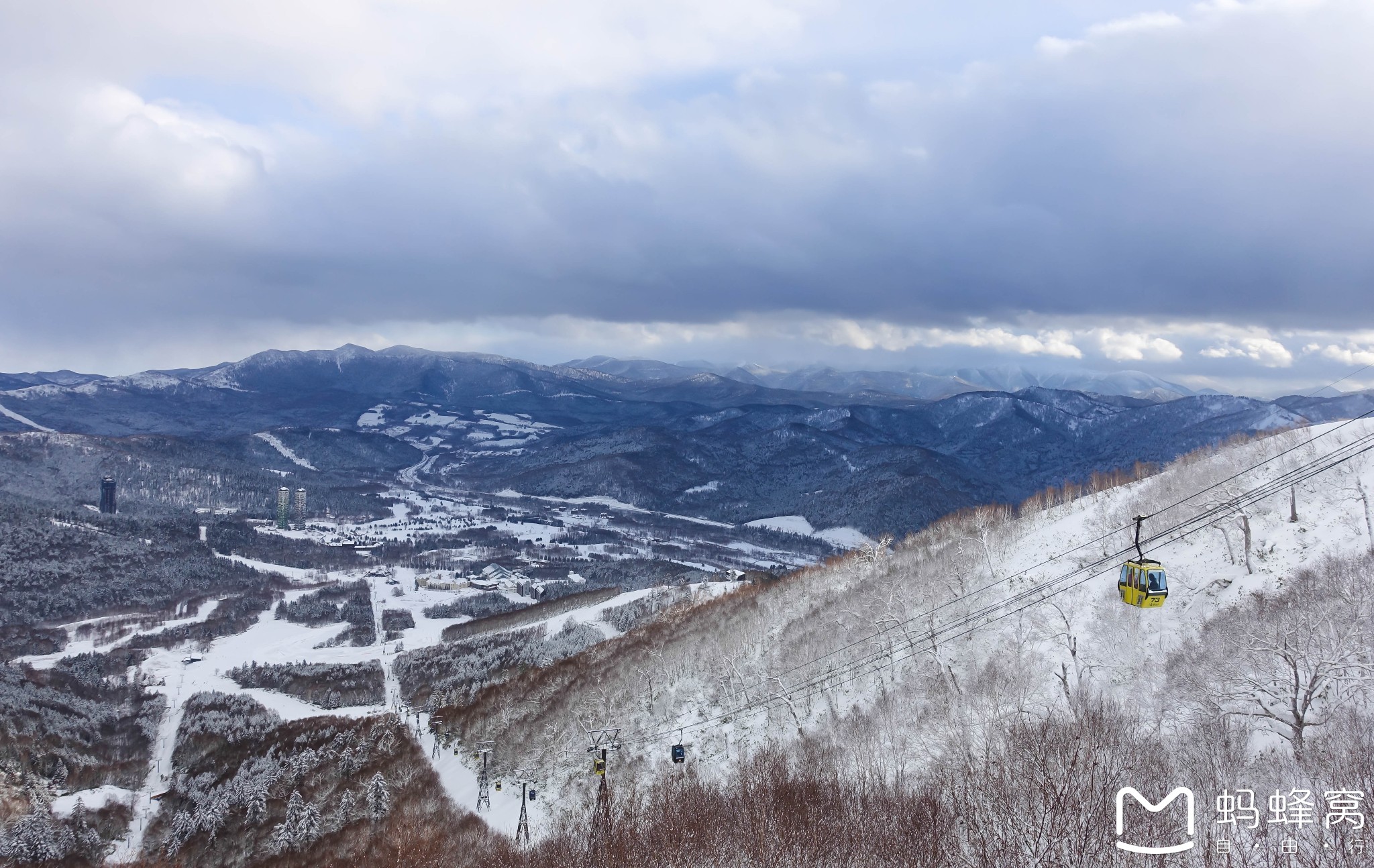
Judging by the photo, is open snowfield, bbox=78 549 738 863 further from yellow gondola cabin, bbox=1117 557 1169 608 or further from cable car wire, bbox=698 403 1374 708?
yellow gondola cabin, bbox=1117 557 1169 608

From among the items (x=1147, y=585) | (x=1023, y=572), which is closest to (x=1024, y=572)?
(x=1023, y=572)

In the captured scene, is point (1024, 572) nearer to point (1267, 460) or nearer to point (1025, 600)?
point (1025, 600)

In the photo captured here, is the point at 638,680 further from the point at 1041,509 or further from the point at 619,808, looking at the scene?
the point at 1041,509

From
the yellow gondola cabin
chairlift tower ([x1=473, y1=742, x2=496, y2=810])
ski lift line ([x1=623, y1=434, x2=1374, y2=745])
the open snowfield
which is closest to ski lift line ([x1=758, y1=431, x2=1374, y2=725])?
ski lift line ([x1=623, y1=434, x2=1374, y2=745])

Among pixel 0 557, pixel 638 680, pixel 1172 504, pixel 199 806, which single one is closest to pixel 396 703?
pixel 199 806

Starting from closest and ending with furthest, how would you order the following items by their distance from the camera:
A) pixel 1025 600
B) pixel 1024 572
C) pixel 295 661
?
pixel 1025 600 → pixel 1024 572 → pixel 295 661

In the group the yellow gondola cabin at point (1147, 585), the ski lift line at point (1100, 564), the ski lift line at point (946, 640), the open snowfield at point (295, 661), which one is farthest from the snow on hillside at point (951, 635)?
the yellow gondola cabin at point (1147, 585)
